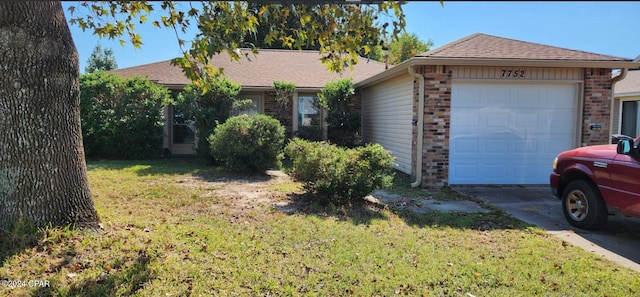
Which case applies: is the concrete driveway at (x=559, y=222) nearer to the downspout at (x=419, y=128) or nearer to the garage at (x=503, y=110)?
the garage at (x=503, y=110)

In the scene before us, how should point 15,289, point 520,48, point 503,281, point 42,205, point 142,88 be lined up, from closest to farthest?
point 15,289 < point 503,281 < point 42,205 < point 520,48 < point 142,88

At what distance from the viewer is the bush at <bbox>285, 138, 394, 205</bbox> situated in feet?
21.4

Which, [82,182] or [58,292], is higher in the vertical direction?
[82,182]

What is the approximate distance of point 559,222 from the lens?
6.11 m

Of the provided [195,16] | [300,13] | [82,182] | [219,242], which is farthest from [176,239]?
[300,13]

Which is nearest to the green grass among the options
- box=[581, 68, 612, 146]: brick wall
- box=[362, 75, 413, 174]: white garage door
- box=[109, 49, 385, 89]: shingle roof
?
box=[362, 75, 413, 174]: white garage door

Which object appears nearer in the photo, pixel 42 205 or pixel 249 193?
pixel 42 205

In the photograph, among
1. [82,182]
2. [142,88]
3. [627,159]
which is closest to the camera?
[82,182]

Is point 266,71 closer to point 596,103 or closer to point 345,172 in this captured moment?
point 345,172

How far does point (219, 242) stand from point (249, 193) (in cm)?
314

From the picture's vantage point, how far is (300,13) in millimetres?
4621

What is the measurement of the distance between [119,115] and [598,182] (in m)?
12.1

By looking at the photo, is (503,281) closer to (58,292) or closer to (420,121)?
(58,292)

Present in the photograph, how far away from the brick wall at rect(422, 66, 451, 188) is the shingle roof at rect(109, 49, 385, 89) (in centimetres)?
606
